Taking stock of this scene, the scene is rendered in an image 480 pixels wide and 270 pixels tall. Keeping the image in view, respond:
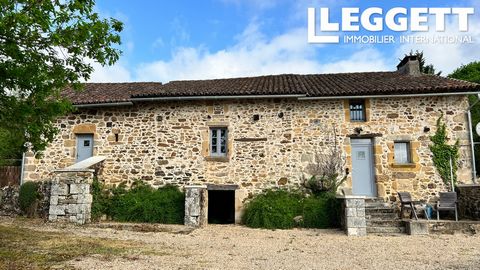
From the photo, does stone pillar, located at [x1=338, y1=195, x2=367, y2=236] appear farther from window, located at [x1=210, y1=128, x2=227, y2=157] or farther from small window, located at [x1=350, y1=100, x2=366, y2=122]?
window, located at [x1=210, y1=128, x2=227, y2=157]

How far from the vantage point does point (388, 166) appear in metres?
10.7

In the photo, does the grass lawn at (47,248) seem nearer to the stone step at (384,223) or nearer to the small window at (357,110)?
the stone step at (384,223)

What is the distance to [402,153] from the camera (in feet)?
35.8

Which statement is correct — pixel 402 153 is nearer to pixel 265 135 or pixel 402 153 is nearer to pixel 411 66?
pixel 411 66

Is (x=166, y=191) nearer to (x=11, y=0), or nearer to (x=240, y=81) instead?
(x=240, y=81)

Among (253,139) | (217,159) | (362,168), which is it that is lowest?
(362,168)

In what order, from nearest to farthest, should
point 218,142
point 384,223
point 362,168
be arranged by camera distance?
point 384,223, point 362,168, point 218,142

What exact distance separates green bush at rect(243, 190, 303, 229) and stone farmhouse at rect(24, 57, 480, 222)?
59 centimetres

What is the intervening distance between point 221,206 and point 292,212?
10.8 ft

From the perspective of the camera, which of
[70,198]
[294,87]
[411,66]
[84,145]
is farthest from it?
[411,66]

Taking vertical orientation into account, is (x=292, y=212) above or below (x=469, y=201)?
below

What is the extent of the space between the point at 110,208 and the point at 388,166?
334 inches

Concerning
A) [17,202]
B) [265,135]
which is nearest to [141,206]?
[17,202]

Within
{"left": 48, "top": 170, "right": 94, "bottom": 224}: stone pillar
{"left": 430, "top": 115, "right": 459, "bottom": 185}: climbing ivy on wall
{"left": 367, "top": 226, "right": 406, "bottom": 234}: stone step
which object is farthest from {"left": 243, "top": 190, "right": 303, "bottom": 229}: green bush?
{"left": 48, "top": 170, "right": 94, "bottom": 224}: stone pillar
